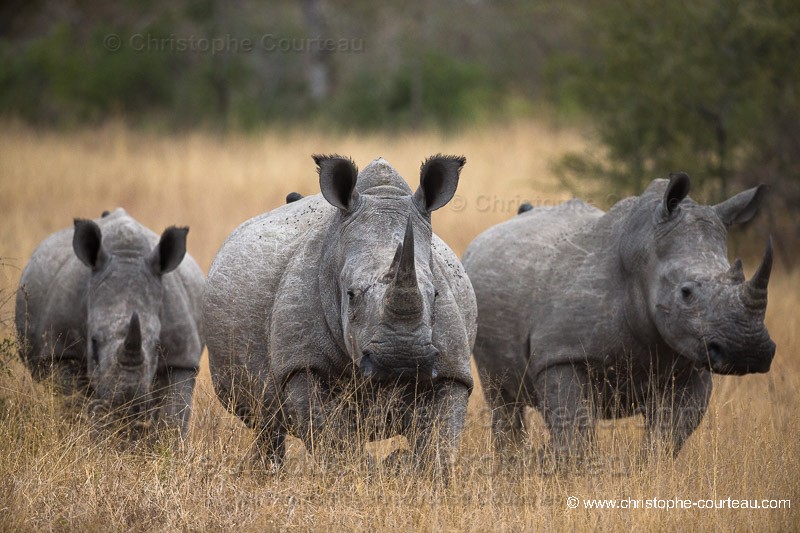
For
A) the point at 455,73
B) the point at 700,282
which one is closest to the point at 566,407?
the point at 700,282

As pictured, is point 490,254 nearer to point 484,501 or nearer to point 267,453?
point 267,453

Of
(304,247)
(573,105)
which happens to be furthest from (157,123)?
(304,247)

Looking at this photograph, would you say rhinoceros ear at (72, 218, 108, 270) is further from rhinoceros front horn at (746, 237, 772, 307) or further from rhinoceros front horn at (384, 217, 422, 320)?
rhinoceros front horn at (746, 237, 772, 307)

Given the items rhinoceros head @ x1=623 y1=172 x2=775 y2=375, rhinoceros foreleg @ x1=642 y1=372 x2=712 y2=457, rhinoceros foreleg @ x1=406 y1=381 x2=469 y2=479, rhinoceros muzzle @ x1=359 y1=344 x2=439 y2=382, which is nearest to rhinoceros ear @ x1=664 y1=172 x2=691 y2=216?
rhinoceros head @ x1=623 y1=172 x2=775 y2=375

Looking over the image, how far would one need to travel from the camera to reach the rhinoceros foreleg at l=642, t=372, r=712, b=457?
649cm

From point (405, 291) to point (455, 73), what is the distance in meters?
21.9

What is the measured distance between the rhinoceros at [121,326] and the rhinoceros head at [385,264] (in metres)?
1.84

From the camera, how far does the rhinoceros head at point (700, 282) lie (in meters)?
6.09

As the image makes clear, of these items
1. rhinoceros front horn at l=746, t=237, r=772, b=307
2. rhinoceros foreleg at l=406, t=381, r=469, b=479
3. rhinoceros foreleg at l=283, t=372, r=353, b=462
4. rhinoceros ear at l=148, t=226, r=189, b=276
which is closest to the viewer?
rhinoceros foreleg at l=406, t=381, r=469, b=479

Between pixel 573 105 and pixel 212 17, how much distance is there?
28.2 feet

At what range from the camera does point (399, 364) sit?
4844 millimetres

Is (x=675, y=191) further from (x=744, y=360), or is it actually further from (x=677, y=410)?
(x=677, y=410)

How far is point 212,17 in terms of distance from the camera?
26438 mm

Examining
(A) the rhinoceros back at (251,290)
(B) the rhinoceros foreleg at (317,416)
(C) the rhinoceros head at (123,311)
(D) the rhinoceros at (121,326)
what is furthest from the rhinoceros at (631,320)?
(C) the rhinoceros head at (123,311)
